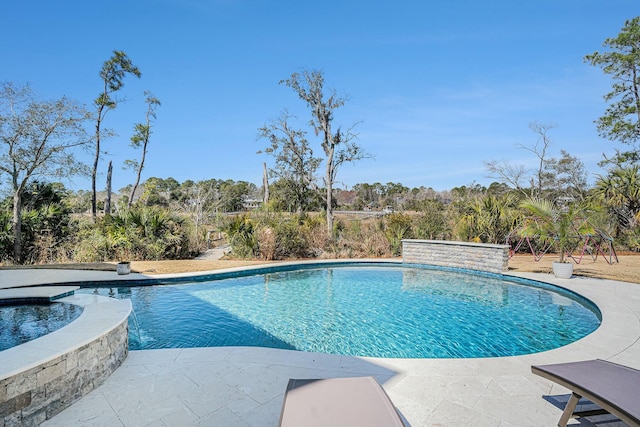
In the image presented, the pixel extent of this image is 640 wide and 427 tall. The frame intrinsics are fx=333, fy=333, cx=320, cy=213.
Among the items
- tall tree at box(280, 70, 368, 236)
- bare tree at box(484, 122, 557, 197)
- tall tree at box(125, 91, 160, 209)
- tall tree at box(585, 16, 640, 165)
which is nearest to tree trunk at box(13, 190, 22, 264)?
tall tree at box(125, 91, 160, 209)

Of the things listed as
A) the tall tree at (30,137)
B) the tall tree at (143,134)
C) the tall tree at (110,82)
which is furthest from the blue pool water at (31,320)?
the tall tree at (143,134)

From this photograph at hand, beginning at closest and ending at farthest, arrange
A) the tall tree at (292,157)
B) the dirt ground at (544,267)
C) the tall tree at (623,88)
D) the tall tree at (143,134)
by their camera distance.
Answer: the dirt ground at (544,267) < the tall tree at (623,88) < the tall tree at (292,157) < the tall tree at (143,134)

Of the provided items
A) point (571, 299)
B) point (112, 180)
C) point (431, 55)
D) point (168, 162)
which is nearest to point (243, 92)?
point (431, 55)

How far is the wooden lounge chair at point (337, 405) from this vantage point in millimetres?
1884

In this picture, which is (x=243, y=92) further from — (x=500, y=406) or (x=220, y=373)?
(x=500, y=406)

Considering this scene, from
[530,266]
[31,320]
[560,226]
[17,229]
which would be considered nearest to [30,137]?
[17,229]

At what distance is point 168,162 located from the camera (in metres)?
25.6

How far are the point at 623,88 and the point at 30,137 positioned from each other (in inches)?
1057

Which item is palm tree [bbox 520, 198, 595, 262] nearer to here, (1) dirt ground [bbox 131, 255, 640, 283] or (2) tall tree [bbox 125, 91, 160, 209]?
(1) dirt ground [bbox 131, 255, 640, 283]

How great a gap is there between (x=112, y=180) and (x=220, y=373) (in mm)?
20811

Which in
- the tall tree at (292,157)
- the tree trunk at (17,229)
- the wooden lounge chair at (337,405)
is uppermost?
the tall tree at (292,157)

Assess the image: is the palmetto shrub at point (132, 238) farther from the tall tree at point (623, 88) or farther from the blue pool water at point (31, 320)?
the tall tree at point (623, 88)

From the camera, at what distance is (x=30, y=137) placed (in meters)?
11.2

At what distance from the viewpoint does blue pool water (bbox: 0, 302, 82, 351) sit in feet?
12.5
